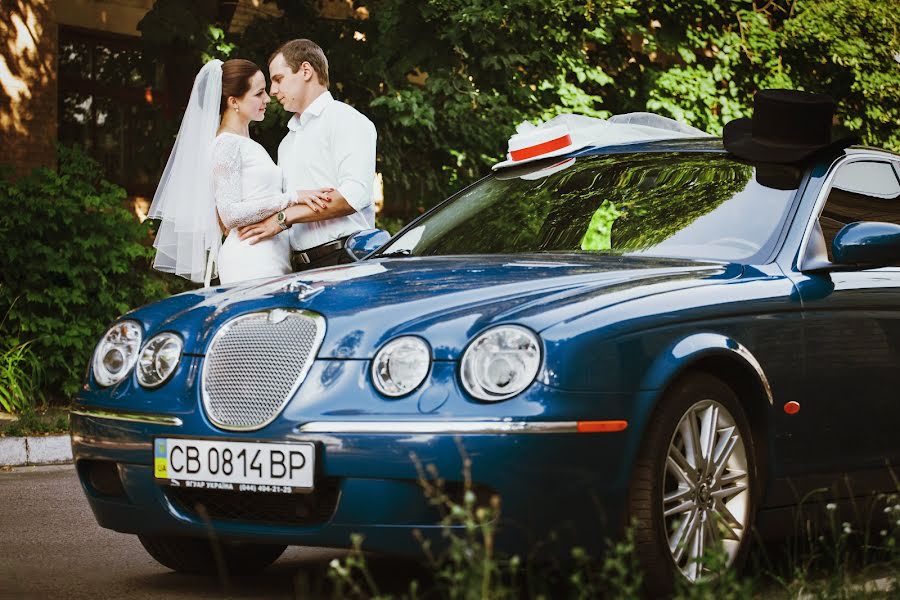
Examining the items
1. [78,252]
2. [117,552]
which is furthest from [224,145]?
[78,252]

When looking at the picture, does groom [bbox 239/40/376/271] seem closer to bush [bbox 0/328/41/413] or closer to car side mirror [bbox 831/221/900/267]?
car side mirror [bbox 831/221/900/267]

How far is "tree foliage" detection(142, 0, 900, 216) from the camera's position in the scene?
47.5ft

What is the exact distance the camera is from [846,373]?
5418mm

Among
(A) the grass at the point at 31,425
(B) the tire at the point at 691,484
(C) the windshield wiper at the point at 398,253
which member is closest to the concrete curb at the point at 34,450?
(A) the grass at the point at 31,425

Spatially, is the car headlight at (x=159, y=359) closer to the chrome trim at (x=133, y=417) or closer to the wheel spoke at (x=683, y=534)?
the chrome trim at (x=133, y=417)

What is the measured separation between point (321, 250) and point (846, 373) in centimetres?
276

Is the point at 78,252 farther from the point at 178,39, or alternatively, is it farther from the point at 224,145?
the point at 224,145

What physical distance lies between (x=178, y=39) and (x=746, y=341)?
430 inches

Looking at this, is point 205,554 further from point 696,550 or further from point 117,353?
point 696,550

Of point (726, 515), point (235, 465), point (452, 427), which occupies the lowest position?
point (726, 515)

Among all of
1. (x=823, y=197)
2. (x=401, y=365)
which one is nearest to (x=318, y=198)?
(x=823, y=197)

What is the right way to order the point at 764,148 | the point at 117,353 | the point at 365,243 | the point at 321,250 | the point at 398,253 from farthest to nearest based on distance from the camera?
the point at 321,250 < the point at 365,243 < the point at 398,253 < the point at 764,148 < the point at 117,353

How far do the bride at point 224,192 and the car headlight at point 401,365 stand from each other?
2704 mm

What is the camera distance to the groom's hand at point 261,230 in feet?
23.6
